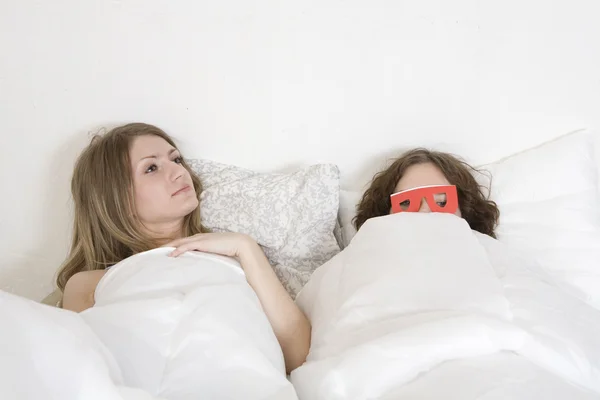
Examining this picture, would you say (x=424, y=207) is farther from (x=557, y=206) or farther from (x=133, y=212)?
(x=133, y=212)

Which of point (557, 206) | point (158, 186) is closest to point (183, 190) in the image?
point (158, 186)

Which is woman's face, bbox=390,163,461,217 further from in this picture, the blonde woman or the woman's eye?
the blonde woman

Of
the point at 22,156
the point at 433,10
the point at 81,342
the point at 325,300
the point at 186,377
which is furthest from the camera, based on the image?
the point at 22,156

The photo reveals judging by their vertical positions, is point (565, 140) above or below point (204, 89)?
below

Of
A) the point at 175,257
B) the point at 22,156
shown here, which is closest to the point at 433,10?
the point at 175,257

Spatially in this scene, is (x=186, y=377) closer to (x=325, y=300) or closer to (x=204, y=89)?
(x=325, y=300)

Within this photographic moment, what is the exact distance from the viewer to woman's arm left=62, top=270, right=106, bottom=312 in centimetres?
142

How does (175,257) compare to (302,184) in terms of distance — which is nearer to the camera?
(175,257)

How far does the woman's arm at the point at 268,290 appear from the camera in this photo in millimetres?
1354

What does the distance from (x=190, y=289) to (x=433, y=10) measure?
1.10 metres

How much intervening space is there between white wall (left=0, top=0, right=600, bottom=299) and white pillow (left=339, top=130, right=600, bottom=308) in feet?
0.27

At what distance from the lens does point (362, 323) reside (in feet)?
3.84

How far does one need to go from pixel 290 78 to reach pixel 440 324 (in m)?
0.95

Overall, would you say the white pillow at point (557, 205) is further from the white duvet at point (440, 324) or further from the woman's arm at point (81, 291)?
the woman's arm at point (81, 291)
